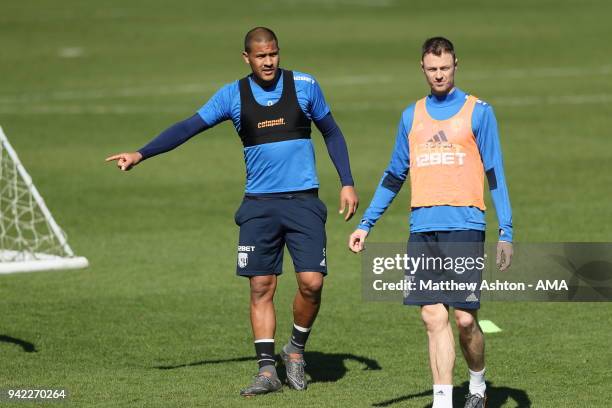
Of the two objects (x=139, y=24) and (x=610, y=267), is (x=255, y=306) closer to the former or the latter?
(x=610, y=267)

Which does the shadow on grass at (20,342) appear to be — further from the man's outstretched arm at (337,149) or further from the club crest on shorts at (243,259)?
the man's outstretched arm at (337,149)

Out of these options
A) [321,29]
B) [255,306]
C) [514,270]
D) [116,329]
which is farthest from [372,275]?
[321,29]

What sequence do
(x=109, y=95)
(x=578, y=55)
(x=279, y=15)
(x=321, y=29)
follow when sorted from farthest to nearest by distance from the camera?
(x=279, y=15)
(x=321, y=29)
(x=578, y=55)
(x=109, y=95)

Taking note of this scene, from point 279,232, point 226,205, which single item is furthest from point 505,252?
point 226,205

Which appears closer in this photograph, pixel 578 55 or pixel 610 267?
pixel 610 267

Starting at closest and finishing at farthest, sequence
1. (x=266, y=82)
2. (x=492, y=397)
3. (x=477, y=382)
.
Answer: (x=477, y=382) < (x=492, y=397) < (x=266, y=82)

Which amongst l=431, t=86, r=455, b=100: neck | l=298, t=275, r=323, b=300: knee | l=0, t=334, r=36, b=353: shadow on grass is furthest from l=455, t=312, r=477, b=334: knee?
l=0, t=334, r=36, b=353: shadow on grass

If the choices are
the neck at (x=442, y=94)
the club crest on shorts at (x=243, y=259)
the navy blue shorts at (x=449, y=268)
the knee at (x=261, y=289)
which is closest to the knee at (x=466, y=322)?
the navy blue shorts at (x=449, y=268)

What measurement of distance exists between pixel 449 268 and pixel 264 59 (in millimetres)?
2114

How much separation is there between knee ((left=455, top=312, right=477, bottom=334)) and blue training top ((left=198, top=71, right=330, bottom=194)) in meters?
1.76

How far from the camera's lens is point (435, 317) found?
28.1 feet

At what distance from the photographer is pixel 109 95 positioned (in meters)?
30.9

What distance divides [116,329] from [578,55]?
27485 millimetres

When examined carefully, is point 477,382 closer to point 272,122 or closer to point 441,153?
point 441,153
